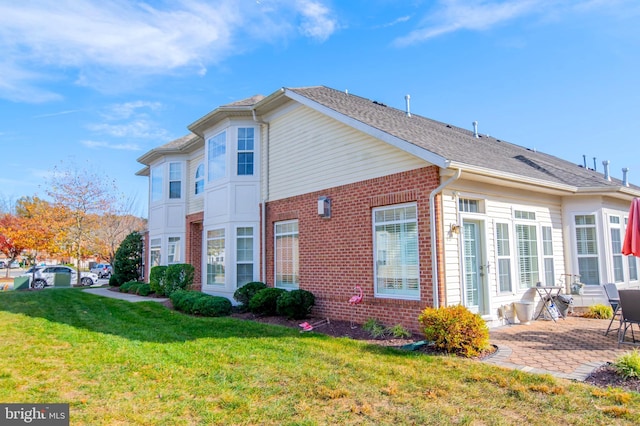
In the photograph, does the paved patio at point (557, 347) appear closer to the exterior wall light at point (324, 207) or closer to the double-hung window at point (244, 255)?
the exterior wall light at point (324, 207)

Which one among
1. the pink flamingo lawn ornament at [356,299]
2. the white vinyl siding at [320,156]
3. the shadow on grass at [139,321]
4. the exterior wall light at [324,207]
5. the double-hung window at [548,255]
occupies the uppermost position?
the white vinyl siding at [320,156]

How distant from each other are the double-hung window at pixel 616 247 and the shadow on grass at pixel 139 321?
28.9 ft

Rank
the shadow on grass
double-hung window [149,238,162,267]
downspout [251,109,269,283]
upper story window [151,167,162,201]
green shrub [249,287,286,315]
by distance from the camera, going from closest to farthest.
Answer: the shadow on grass
green shrub [249,287,286,315]
downspout [251,109,269,283]
double-hung window [149,238,162,267]
upper story window [151,167,162,201]

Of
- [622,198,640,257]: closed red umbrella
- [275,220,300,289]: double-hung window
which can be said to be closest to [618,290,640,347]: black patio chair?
[622,198,640,257]: closed red umbrella

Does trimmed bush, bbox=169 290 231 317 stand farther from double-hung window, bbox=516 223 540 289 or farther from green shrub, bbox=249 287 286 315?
double-hung window, bbox=516 223 540 289

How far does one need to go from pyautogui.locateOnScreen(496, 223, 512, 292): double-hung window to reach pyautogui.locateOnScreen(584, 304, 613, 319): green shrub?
247 centimetres

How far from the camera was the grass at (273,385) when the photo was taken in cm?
405

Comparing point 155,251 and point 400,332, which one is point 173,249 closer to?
point 155,251

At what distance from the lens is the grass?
405cm

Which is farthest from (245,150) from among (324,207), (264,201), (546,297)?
(546,297)

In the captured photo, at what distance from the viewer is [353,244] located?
9180mm

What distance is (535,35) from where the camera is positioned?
35.0 feet

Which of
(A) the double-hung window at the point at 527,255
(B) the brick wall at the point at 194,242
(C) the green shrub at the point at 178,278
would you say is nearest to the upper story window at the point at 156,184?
(B) the brick wall at the point at 194,242

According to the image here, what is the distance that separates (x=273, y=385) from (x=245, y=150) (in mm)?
8804
